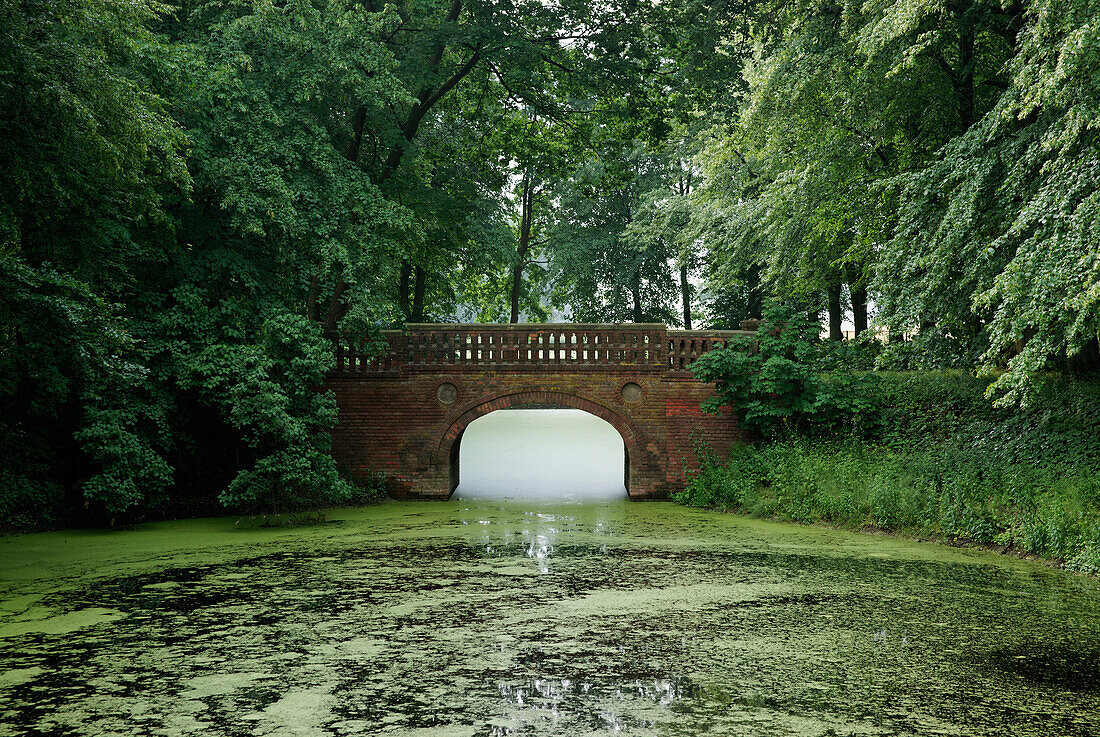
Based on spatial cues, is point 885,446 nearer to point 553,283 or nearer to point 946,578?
point 946,578

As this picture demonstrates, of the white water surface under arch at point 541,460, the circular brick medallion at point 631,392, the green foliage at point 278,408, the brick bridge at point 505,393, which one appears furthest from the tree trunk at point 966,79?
the green foliage at point 278,408

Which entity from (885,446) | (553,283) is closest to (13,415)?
(885,446)

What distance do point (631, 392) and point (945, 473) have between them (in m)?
5.62

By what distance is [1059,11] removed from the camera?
920 centimetres

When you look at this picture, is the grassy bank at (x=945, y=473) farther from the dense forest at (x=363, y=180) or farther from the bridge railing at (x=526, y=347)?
the bridge railing at (x=526, y=347)

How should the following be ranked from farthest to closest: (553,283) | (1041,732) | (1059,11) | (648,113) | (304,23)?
(553,283) < (648,113) < (304,23) < (1059,11) < (1041,732)

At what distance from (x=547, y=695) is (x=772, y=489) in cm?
922

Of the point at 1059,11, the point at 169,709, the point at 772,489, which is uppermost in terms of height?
the point at 1059,11

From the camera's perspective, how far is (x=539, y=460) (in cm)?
2406

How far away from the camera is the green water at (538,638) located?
5.39 metres

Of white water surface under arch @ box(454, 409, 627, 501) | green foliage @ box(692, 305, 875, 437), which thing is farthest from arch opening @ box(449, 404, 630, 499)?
green foliage @ box(692, 305, 875, 437)

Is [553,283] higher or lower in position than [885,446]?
higher

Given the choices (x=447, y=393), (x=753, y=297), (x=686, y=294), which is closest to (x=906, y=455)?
(x=447, y=393)

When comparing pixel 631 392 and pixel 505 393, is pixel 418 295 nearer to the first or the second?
pixel 505 393
